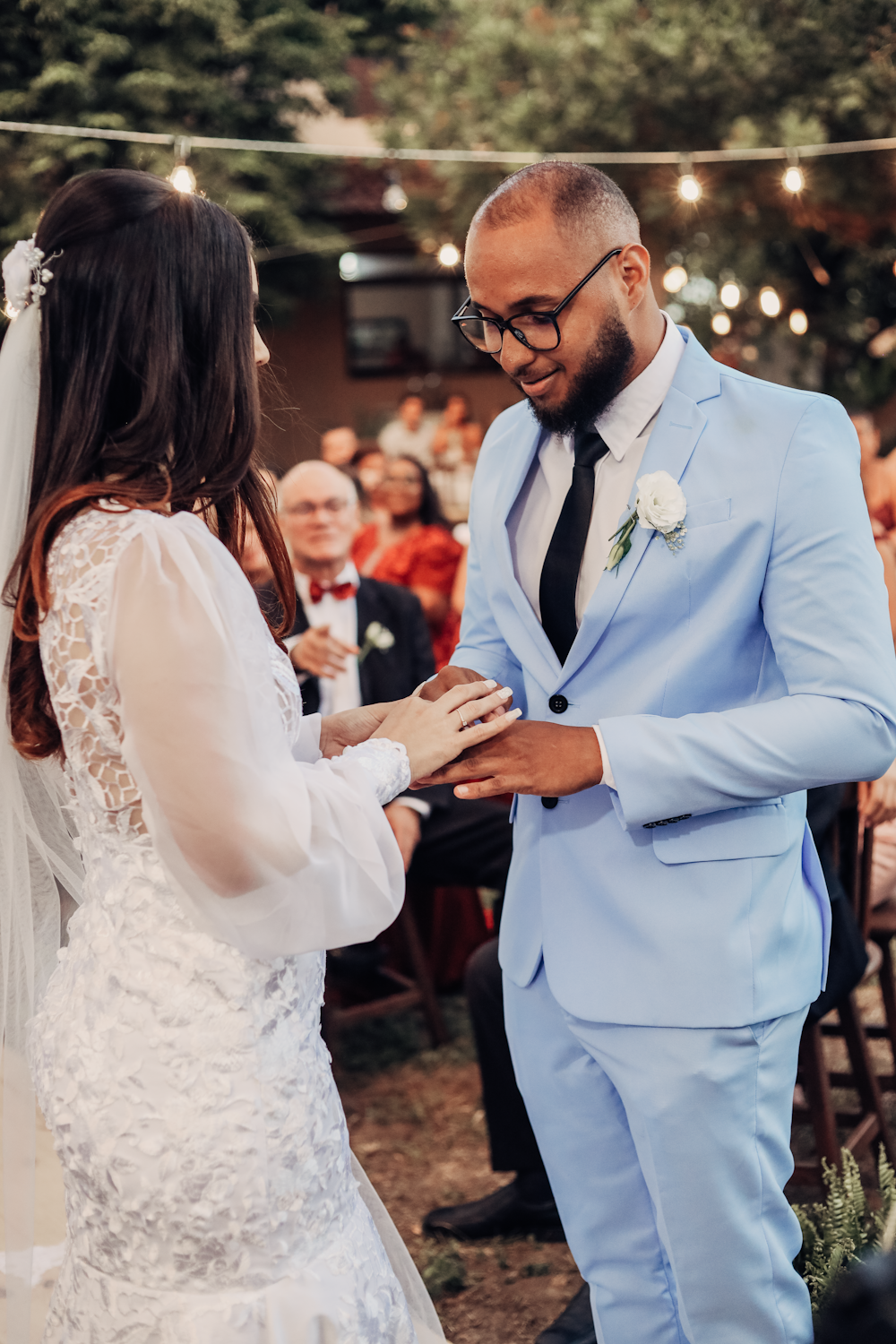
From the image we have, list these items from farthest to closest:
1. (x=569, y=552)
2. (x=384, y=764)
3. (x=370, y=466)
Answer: (x=370, y=466)
(x=569, y=552)
(x=384, y=764)

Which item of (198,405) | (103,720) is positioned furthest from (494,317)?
(103,720)

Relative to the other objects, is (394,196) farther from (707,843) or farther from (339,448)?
(707,843)

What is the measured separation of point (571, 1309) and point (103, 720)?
1880 millimetres

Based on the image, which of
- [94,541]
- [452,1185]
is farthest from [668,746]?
[452,1185]

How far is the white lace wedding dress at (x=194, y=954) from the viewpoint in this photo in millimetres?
1445

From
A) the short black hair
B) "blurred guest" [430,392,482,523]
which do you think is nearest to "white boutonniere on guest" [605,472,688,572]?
the short black hair

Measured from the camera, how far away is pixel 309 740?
2.04 metres

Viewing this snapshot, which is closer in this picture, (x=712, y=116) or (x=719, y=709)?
(x=719, y=709)

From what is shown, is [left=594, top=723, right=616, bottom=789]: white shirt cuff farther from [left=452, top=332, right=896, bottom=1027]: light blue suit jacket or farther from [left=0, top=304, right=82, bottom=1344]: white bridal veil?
[left=0, top=304, right=82, bottom=1344]: white bridal veil

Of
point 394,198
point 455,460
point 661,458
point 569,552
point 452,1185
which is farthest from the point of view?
point 394,198

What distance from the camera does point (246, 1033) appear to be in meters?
1.57

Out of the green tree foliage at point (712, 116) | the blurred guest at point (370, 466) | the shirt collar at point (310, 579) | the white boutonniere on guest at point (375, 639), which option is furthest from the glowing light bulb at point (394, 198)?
the white boutonniere on guest at point (375, 639)

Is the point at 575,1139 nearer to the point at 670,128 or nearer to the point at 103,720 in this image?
the point at 103,720

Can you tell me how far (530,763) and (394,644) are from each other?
100 inches
